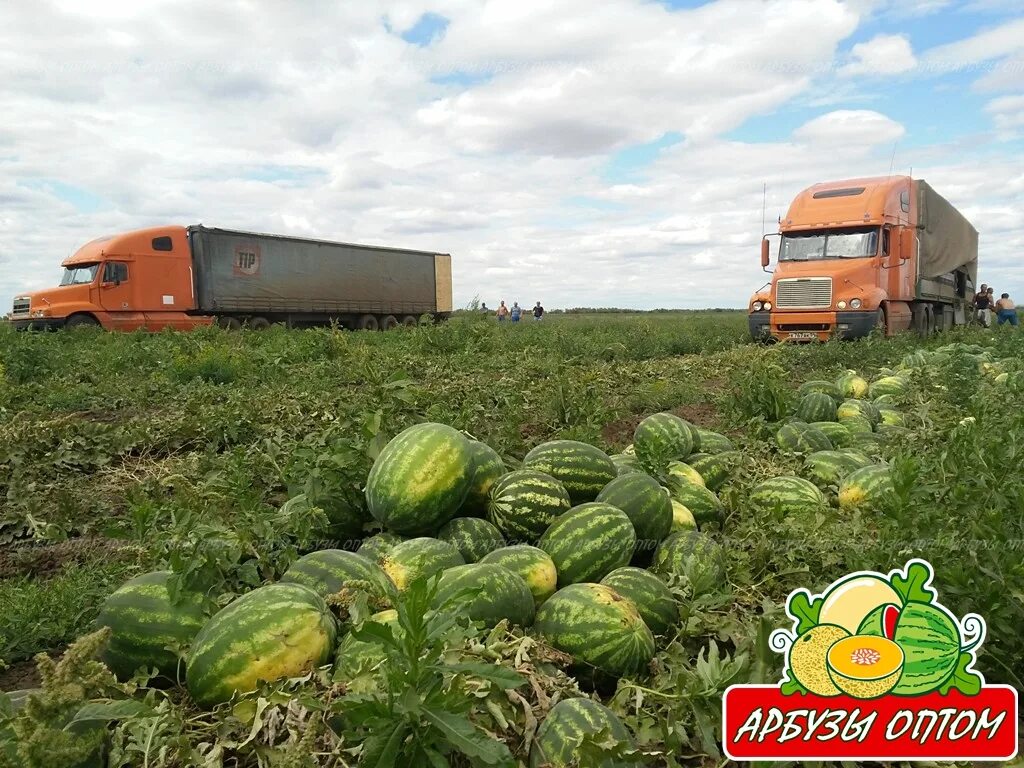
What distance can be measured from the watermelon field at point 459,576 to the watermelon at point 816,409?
26 mm

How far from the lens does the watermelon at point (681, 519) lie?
3.32 m

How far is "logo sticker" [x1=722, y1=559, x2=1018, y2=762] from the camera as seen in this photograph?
1878 millimetres

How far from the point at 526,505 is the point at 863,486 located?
6.49 ft

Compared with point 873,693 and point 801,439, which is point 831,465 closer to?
point 801,439

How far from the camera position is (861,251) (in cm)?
1516

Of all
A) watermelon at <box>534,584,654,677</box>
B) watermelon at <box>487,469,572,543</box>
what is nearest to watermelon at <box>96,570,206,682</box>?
watermelon at <box>534,584,654,677</box>

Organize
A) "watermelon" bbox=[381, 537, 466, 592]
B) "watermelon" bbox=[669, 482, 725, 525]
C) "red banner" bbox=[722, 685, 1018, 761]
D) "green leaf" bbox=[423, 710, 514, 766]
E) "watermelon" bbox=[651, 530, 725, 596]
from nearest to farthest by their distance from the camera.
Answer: "green leaf" bbox=[423, 710, 514, 766]
"red banner" bbox=[722, 685, 1018, 761]
"watermelon" bbox=[381, 537, 466, 592]
"watermelon" bbox=[651, 530, 725, 596]
"watermelon" bbox=[669, 482, 725, 525]

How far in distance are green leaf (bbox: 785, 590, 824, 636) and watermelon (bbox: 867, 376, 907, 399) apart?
5.55 meters

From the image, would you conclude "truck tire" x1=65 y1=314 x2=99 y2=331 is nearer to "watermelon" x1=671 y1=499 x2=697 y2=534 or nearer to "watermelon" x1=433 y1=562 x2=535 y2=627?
"watermelon" x1=671 y1=499 x2=697 y2=534

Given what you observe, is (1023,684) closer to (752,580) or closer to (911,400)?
(752,580)

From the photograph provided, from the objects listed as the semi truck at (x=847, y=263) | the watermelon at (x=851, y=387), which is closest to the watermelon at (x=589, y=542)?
the watermelon at (x=851, y=387)

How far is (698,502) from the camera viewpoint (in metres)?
3.60

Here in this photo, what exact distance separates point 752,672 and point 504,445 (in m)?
2.41

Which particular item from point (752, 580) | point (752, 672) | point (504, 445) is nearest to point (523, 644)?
point (752, 672)
